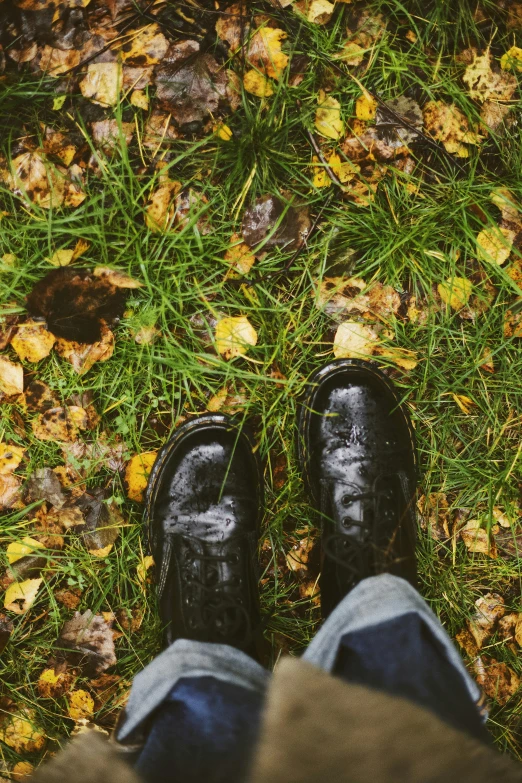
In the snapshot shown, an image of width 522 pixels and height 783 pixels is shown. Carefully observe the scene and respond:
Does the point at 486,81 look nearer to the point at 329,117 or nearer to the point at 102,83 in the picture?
the point at 329,117

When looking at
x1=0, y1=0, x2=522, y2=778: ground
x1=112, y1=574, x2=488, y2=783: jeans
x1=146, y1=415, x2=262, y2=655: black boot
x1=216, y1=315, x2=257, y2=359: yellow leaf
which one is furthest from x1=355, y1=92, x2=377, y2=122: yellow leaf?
x1=112, y1=574, x2=488, y2=783: jeans

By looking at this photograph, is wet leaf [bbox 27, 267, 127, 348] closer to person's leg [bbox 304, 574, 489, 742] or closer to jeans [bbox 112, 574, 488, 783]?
jeans [bbox 112, 574, 488, 783]

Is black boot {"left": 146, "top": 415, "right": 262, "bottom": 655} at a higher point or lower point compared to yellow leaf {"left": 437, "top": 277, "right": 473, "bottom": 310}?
lower

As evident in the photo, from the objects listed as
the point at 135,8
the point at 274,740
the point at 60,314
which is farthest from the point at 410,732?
the point at 135,8

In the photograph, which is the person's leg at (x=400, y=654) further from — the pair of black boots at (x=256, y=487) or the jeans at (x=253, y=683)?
the pair of black boots at (x=256, y=487)

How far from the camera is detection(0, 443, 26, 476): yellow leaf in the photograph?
6.01 feet

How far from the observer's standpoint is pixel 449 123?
6.02ft

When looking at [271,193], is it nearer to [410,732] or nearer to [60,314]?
[60,314]

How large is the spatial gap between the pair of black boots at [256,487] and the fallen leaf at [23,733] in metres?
0.60

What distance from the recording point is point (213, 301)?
1828 mm

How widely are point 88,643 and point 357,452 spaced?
3.81 ft

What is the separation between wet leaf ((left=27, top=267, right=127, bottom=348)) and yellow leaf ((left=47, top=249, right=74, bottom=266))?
23mm

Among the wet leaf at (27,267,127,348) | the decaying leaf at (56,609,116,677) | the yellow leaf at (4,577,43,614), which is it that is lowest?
the decaying leaf at (56,609,116,677)

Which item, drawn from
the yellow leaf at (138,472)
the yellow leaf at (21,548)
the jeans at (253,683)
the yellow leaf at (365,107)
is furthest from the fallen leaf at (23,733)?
the yellow leaf at (365,107)
